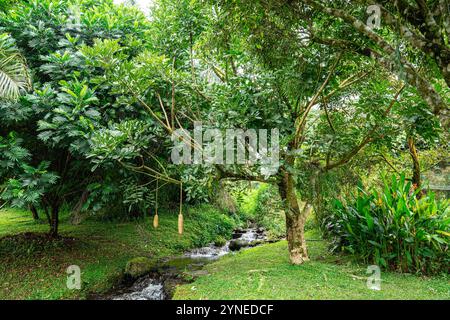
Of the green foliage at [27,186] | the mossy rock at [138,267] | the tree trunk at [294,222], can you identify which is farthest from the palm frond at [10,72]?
the tree trunk at [294,222]

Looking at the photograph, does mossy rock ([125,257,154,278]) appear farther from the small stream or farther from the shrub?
the shrub

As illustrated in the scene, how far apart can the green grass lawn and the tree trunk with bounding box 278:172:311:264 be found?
0.20 meters

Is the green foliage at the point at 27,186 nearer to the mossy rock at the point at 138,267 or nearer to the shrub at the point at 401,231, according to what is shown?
the mossy rock at the point at 138,267

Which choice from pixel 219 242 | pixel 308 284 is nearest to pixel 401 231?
pixel 308 284

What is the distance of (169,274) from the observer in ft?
19.9

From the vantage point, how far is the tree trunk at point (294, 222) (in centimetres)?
492

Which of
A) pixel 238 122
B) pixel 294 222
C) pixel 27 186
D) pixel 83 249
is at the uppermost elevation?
pixel 238 122

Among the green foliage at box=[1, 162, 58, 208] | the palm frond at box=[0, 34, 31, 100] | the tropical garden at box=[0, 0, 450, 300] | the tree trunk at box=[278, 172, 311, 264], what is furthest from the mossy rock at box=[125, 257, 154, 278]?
the palm frond at box=[0, 34, 31, 100]

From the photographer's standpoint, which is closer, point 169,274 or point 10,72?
point 10,72

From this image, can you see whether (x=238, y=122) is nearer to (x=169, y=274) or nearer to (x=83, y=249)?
(x=169, y=274)

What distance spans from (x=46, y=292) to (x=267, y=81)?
5.03m

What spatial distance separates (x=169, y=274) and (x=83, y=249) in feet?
7.35
